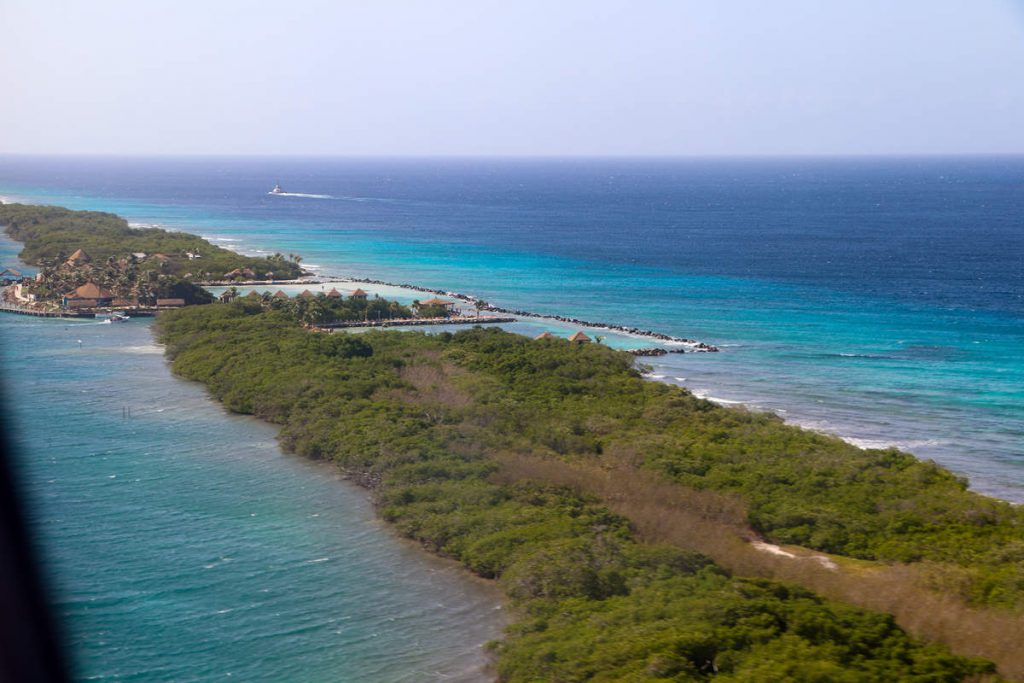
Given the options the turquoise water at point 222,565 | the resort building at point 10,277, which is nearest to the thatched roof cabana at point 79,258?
the resort building at point 10,277

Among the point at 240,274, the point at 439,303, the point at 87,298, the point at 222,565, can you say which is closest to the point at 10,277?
the point at 87,298

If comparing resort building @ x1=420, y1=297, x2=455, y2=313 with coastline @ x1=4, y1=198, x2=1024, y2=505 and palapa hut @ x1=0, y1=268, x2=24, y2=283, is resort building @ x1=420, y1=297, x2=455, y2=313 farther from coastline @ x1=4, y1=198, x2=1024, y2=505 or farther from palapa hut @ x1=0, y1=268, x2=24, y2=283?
palapa hut @ x1=0, y1=268, x2=24, y2=283

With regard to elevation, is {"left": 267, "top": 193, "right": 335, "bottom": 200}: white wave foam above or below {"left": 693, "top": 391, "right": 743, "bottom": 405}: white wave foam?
above

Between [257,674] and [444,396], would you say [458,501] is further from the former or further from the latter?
[444,396]

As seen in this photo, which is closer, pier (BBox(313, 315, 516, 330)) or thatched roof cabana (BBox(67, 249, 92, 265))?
pier (BBox(313, 315, 516, 330))

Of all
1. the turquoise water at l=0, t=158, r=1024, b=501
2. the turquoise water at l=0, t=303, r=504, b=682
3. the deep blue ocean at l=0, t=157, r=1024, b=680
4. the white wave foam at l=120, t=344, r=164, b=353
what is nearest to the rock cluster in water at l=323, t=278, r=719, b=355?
the deep blue ocean at l=0, t=157, r=1024, b=680

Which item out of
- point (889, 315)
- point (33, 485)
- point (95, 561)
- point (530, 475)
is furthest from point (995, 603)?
point (889, 315)
